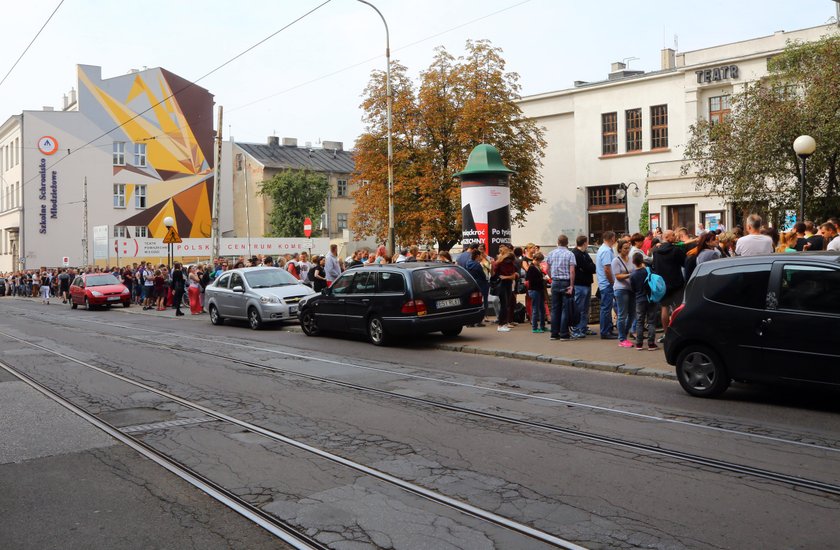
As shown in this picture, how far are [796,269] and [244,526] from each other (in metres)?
6.18

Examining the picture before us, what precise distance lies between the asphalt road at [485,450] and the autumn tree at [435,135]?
23.1m

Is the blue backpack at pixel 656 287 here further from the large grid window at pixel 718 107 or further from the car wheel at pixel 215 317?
the large grid window at pixel 718 107

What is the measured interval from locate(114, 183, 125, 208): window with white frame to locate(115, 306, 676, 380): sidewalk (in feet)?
175

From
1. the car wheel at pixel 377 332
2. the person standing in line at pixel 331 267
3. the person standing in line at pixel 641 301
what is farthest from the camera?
the person standing in line at pixel 331 267

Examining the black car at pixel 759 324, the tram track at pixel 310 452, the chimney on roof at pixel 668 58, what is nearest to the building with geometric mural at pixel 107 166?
the chimney on roof at pixel 668 58

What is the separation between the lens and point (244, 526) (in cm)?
495

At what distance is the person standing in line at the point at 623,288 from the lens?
41.4 feet

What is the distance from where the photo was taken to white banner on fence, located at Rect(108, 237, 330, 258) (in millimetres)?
41406

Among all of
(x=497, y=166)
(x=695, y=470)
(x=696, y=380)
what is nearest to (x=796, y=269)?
(x=696, y=380)

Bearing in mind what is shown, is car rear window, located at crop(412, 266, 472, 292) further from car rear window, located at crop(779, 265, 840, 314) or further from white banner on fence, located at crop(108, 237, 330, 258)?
white banner on fence, located at crop(108, 237, 330, 258)

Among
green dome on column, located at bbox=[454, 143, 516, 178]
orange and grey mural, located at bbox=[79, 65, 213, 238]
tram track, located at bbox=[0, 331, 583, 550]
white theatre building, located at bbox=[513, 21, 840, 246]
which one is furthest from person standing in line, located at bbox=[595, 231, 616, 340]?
orange and grey mural, located at bbox=[79, 65, 213, 238]

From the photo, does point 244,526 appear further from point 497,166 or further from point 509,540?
point 497,166

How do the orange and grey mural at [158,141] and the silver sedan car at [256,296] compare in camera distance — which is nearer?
the silver sedan car at [256,296]

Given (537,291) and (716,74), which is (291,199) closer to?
(716,74)
